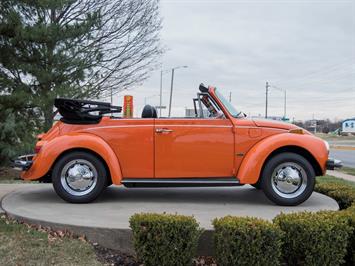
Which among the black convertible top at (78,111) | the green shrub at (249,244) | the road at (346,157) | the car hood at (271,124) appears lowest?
the road at (346,157)

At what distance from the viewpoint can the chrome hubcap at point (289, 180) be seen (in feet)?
20.4

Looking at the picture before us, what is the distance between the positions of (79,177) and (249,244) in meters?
2.75

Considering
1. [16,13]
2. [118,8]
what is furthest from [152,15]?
[16,13]

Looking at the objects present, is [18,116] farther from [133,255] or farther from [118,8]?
[133,255]

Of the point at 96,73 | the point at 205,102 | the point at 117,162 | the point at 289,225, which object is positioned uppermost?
the point at 96,73

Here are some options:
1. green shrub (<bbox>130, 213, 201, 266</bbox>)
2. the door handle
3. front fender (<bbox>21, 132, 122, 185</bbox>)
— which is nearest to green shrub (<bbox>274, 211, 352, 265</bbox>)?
green shrub (<bbox>130, 213, 201, 266</bbox>)

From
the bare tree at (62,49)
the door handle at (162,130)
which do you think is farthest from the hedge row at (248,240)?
the bare tree at (62,49)

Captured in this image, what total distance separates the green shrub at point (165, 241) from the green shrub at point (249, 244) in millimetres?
297

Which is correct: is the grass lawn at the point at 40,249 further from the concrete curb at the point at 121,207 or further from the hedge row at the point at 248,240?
the hedge row at the point at 248,240

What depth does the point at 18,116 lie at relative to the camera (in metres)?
13.3

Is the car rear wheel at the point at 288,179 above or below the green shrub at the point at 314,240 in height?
above

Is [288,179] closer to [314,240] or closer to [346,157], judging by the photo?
[314,240]

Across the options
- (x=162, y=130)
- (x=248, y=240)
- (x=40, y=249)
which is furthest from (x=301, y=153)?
(x=40, y=249)

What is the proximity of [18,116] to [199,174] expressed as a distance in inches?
335
